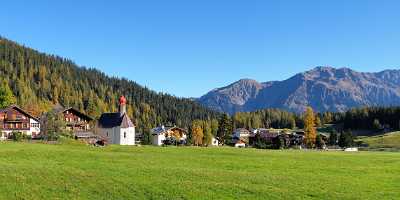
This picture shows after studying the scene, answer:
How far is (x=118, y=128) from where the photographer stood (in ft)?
458

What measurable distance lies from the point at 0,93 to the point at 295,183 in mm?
112220

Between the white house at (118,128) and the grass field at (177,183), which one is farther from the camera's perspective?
the white house at (118,128)

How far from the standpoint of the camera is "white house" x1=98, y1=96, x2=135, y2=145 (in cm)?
13912

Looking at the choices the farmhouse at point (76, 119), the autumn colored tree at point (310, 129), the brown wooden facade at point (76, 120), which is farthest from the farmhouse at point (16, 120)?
the autumn colored tree at point (310, 129)

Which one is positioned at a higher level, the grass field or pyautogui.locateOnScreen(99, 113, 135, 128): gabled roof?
pyautogui.locateOnScreen(99, 113, 135, 128): gabled roof

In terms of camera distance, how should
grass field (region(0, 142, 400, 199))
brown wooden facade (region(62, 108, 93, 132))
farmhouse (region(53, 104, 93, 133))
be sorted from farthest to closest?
Result: brown wooden facade (region(62, 108, 93, 132)), farmhouse (region(53, 104, 93, 133)), grass field (region(0, 142, 400, 199))

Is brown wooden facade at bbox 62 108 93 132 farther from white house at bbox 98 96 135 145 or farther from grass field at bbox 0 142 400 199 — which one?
grass field at bbox 0 142 400 199

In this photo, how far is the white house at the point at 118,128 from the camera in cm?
13912

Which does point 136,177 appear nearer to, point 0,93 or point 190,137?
point 0,93

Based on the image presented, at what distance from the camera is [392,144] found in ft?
603

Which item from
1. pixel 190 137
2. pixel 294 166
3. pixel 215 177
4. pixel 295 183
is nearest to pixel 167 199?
pixel 215 177

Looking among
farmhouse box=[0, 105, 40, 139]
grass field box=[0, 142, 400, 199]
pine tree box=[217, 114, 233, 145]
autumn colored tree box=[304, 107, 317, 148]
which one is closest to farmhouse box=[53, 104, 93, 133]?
farmhouse box=[0, 105, 40, 139]

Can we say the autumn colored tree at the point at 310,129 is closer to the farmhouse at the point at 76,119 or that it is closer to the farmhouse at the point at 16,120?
the farmhouse at the point at 76,119

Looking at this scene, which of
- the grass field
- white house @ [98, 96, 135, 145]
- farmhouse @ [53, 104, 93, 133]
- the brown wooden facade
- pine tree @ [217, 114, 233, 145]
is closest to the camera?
the grass field
